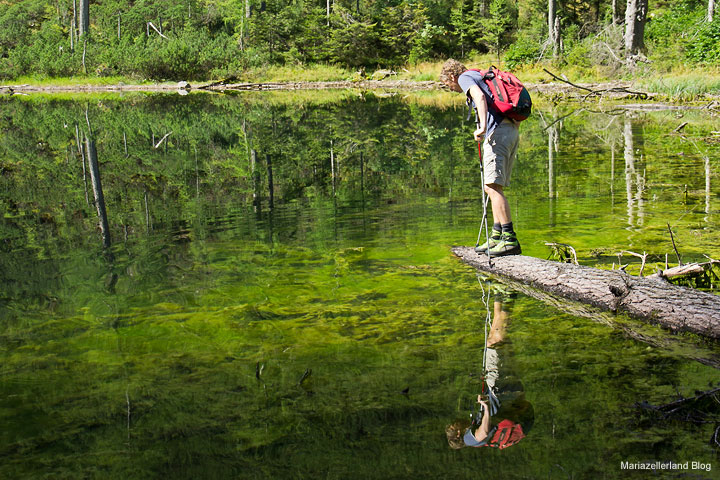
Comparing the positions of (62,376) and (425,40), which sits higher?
(425,40)

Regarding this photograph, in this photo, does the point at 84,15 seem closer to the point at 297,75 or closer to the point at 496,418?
the point at 297,75

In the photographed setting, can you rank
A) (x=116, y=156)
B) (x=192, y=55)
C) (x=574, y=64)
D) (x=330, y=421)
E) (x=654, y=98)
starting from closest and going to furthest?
(x=330, y=421), (x=116, y=156), (x=654, y=98), (x=574, y=64), (x=192, y=55)

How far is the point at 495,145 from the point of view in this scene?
6.02 meters

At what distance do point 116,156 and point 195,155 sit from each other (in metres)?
1.66

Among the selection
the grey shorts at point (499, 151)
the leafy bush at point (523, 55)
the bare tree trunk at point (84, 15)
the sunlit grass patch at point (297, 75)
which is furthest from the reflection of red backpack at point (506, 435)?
the sunlit grass patch at point (297, 75)

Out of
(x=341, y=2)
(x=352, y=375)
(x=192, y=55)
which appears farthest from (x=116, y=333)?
(x=341, y=2)

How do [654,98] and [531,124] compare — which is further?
[654,98]

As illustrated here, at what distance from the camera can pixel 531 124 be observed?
1919 centimetres

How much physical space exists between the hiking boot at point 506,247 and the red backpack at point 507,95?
1137 mm

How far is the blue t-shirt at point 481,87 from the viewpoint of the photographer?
577 cm

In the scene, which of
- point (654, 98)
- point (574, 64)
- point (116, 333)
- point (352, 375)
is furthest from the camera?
point (574, 64)

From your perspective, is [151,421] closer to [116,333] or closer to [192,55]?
[116,333]

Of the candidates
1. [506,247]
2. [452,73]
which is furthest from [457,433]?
[452,73]

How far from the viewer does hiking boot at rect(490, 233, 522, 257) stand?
20.0ft
